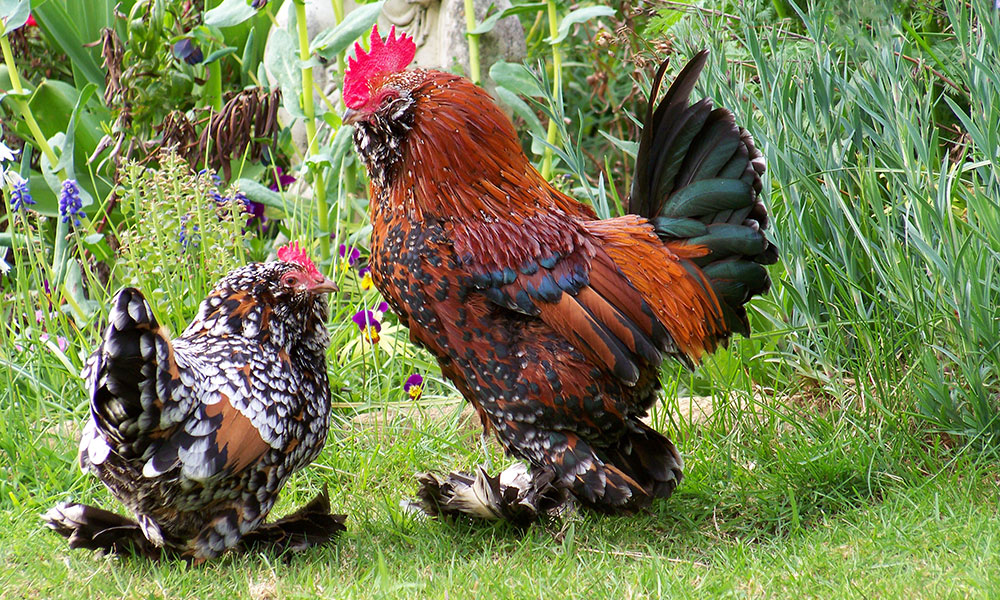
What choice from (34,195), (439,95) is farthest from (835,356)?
(34,195)

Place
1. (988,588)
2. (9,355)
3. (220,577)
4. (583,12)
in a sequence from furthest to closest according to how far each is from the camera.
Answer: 1. (583,12)
2. (9,355)
3. (220,577)
4. (988,588)

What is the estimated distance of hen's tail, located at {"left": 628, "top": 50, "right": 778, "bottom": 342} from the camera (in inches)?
124

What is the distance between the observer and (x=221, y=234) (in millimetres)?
4555

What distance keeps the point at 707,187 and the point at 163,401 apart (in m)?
1.84

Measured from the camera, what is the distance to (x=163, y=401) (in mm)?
2783

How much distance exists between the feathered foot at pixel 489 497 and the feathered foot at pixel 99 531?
93cm

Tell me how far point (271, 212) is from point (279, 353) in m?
2.29

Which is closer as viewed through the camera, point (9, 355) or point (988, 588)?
point (988, 588)

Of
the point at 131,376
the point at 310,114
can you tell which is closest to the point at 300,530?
the point at 131,376

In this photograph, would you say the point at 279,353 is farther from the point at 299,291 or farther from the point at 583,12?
the point at 583,12

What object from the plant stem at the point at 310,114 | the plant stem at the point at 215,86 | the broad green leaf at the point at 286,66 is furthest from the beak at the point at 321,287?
the plant stem at the point at 215,86

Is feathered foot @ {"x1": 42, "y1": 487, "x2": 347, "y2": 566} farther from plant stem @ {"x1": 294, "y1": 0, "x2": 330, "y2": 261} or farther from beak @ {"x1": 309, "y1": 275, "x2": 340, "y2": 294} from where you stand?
plant stem @ {"x1": 294, "y1": 0, "x2": 330, "y2": 261}

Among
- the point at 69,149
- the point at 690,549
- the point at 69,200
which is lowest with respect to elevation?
the point at 690,549

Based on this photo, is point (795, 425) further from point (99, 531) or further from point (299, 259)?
point (99, 531)
